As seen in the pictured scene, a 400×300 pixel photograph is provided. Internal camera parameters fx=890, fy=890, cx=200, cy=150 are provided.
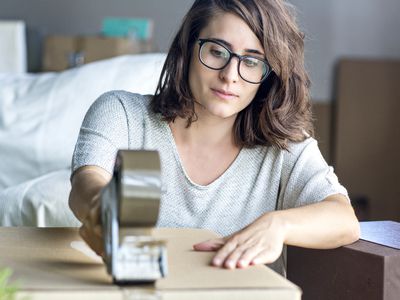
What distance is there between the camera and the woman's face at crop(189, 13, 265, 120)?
1.67 meters

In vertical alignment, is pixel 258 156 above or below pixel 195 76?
below

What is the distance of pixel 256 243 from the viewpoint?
1.30 m

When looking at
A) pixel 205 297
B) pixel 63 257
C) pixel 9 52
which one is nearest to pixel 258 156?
pixel 63 257

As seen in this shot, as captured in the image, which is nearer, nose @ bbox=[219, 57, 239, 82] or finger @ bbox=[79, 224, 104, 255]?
finger @ bbox=[79, 224, 104, 255]

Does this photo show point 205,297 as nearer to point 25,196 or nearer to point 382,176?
point 25,196

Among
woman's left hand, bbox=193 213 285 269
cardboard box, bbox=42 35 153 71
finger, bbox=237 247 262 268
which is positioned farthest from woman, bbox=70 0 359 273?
cardboard box, bbox=42 35 153 71

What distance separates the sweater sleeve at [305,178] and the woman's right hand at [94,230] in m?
0.59

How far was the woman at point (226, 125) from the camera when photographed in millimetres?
1683

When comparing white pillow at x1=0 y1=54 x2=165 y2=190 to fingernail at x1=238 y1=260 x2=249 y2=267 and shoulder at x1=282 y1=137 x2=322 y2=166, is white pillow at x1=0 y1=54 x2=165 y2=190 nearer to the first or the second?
shoulder at x1=282 y1=137 x2=322 y2=166

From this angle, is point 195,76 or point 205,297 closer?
point 205,297

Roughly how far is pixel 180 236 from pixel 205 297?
0.39 meters

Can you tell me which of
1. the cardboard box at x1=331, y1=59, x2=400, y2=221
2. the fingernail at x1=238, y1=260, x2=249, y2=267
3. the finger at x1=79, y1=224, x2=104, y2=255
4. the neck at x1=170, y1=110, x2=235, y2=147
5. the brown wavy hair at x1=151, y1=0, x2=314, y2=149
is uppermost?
the brown wavy hair at x1=151, y1=0, x2=314, y2=149

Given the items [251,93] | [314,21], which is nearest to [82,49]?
[314,21]

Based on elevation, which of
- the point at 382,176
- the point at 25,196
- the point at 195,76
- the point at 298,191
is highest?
the point at 195,76
